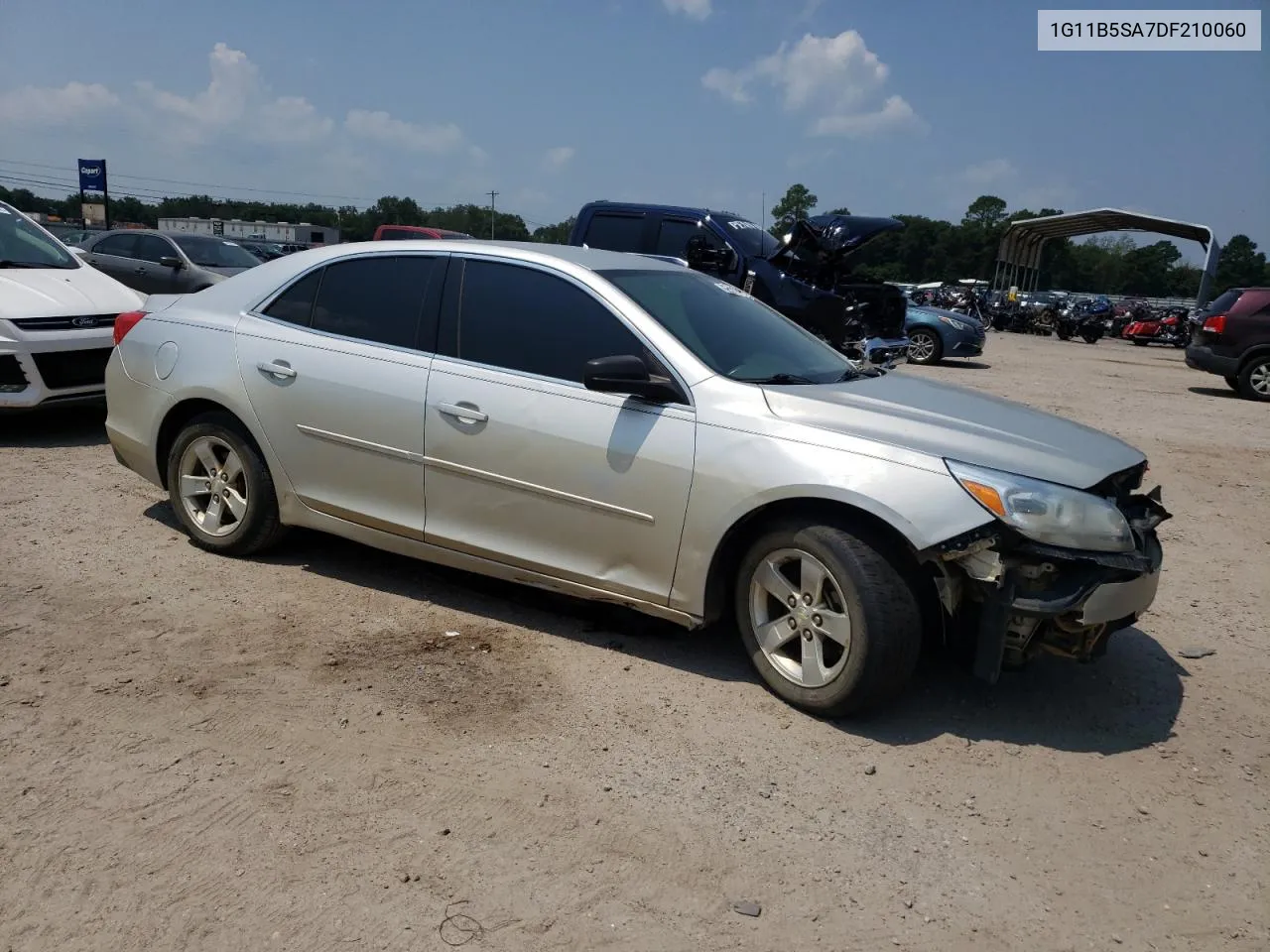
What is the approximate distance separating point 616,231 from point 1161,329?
1003 inches

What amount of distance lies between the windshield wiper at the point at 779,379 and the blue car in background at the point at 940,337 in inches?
572

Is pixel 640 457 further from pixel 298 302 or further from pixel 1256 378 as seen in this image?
pixel 1256 378

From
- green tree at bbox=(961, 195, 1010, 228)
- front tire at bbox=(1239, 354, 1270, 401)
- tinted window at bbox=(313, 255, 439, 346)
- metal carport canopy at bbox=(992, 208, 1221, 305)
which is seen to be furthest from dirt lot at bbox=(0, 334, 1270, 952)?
green tree at bbox=(961, 195, 1010, 228)

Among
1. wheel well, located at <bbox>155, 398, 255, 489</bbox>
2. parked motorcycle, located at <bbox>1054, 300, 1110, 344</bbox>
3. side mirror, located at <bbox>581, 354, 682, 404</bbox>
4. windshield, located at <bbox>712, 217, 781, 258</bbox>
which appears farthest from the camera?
parked motorcycle, located at <bbox>1054, 300, 1110, 344</bbox>

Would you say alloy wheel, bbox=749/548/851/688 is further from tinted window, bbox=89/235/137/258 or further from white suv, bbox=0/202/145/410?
tinted window, bbox=89/235/137/258

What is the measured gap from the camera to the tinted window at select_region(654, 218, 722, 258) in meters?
11.1

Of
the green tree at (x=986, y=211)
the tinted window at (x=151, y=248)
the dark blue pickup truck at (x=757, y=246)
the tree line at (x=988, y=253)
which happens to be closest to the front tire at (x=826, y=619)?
the dark blue pickup truck at (x=757, y=246)

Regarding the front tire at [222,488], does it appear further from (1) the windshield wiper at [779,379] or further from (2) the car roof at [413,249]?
(1) the windshield wiper at [779,379]

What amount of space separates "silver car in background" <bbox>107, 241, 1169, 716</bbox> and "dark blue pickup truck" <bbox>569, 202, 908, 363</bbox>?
6016 mm

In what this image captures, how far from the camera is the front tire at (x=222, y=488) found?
16.2 ft

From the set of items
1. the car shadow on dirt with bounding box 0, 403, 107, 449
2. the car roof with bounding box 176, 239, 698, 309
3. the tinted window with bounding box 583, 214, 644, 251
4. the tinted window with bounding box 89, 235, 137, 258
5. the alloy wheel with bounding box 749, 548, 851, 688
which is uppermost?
the tinted window with bounding box 583, 214, 644, 251

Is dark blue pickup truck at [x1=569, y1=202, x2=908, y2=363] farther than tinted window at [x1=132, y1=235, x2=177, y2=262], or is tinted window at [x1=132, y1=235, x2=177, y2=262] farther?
tinted window at [x1=132, y1=235, x2=177, y2=262]

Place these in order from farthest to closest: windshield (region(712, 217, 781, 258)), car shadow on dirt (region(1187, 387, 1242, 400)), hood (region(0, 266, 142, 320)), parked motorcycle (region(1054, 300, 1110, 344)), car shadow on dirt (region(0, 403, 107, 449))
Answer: parked motorcycle (region(1054, 300, 1110, 344)) → car shadow on dirt (region(1187, 387, 1242, 400)) → windshield (region(712, 217, 781, 258)) → car shadow on dirt (region(0, 403, 107, 449)) → hood (region(0, 266, 142, 320))

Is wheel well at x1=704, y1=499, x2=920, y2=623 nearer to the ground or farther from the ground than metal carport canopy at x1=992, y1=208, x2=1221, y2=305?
nearer to the ground
